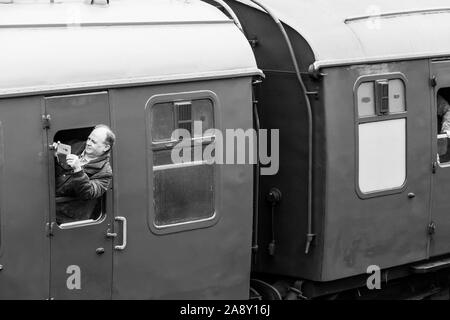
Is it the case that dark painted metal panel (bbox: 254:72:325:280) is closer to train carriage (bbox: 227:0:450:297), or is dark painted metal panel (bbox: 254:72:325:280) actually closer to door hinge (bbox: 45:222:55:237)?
train carriage (bbox: 227:0:450:297)

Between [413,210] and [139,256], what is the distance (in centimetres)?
258

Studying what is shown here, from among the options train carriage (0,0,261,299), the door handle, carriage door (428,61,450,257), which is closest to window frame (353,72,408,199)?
carriage door (428,61,450,257)

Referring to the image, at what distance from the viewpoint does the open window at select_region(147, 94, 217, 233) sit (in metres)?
7.23

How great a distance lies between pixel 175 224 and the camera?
7.34 m

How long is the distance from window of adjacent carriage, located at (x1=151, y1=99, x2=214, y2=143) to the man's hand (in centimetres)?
→ 73

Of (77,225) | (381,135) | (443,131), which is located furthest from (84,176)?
(443,131)

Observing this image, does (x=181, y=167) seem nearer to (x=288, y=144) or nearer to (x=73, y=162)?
(x=73, y=162)

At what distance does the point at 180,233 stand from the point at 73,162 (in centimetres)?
110

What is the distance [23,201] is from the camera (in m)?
6.59

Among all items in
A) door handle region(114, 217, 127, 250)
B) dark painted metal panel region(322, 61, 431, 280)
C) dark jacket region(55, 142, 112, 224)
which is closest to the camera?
dark jacket region(55, 142, 112, 224)

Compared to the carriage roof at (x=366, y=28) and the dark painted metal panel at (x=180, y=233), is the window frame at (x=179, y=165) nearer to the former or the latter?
the dark painted metal panel at (x=180, y=233)

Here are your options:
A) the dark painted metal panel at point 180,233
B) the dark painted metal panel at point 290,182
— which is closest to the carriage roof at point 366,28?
A: the dark painted metal panel at point 290,182

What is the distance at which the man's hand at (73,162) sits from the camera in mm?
6629
